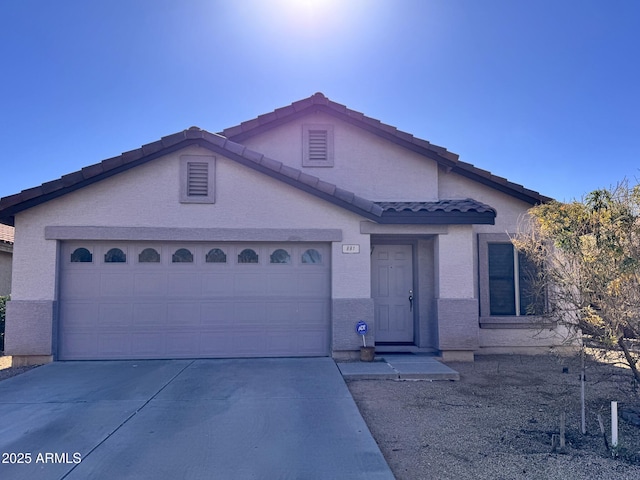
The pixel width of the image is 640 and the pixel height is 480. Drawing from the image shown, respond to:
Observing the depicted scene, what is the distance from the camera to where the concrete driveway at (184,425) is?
4125 mm

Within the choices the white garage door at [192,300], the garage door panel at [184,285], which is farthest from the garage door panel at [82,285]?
the garage door panel at [184,285]

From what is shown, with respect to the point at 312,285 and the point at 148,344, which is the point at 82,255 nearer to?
the point at 148,344

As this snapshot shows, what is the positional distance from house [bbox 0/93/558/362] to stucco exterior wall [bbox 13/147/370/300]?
2 cm

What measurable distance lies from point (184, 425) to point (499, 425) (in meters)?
3.73

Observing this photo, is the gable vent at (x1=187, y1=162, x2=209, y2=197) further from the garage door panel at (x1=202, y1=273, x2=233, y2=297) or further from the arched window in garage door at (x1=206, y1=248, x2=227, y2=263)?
the garage door panel at (x1=202, y1=273, x2=233, y2=297)

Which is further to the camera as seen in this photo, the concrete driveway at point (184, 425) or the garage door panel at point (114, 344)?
the garage door panel at point (114, 344)

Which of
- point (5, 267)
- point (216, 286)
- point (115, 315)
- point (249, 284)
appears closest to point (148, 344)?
point (115, 315)

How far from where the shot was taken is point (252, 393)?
6445 mm

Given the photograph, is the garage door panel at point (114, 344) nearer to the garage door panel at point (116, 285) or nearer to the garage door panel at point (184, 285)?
the garage door panel at point (116, 285)

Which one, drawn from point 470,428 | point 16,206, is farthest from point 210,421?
point 16,206

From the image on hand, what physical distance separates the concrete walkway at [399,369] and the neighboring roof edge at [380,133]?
433 cm

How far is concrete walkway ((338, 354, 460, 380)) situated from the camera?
24.6ft

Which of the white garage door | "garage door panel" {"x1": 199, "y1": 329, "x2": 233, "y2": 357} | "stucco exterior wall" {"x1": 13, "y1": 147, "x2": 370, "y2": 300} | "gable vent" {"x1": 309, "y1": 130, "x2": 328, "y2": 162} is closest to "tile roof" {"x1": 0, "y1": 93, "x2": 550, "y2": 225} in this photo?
"stucco exterior wall" {"x1": 13, "y1": 147, "x2": 370, "y2": 300}

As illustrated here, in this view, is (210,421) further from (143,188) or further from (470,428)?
(143,188)
